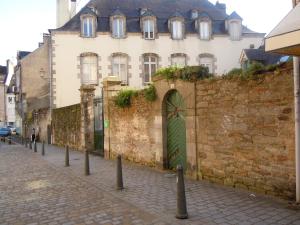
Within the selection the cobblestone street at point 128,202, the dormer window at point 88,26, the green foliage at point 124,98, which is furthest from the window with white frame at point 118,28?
the cobblestone street at point 128,202

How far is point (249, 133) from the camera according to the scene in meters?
7.46

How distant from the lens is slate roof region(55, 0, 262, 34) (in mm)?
30578

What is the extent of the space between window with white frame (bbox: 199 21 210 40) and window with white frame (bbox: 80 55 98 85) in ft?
29.8

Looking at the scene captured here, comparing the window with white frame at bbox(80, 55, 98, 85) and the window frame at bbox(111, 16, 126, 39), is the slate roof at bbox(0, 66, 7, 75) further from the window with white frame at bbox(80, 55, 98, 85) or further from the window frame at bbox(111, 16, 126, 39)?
the window frame at bbox(111, 16, 126, 39)

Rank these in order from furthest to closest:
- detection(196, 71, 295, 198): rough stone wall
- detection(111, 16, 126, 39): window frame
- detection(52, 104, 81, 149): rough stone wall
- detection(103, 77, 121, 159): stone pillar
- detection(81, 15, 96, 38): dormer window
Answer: detection(111, 16, 126, 39): window frame < detection(81, 15, 96, 38): dormer window < detection(52, 104, 81, 149): rough stone wall < detection(103, 77, 121, 159): stone pillar < detection(196, 71, 295, 198): rough stone wall

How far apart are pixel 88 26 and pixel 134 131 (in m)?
19.3

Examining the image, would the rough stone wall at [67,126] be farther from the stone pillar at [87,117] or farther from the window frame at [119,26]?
the window frame at [119,26]

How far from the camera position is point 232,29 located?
105ft

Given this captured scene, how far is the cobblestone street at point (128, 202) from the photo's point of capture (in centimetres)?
597

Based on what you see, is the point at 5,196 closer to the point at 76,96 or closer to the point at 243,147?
the point at 243,147

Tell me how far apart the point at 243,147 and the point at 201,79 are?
216 centimetres

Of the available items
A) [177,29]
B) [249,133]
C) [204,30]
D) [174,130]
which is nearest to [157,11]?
[177,29]

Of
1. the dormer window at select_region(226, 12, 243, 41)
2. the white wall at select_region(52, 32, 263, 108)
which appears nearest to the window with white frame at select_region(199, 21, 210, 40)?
the white wall at select_region(52, 32, 263, 108)

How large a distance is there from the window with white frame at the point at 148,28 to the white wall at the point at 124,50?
1.55 ft
